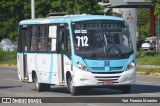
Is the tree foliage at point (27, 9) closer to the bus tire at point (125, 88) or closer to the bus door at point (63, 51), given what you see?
the bus door at point (63, 51)

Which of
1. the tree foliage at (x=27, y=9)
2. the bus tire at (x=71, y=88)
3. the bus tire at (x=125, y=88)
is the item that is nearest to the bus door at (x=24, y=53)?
the bus tire at (x=71, y=88)

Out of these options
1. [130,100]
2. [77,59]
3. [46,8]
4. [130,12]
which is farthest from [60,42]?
[46,8]

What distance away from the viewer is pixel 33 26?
2683 cm

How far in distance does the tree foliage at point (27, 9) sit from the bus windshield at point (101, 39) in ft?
113

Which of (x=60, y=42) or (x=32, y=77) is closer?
(x=60, y=42)

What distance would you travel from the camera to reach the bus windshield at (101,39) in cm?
2297

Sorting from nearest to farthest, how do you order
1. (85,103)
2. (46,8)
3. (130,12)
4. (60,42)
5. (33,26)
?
1. (85,103)
2. (60,42)
3. (33,26)
4. (130,12)
5. (46,8)

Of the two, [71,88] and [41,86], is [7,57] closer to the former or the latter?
[41,86]

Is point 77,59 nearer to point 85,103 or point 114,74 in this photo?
point 114,74

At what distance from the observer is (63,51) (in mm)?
23953

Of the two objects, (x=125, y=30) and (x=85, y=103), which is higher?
(x=125, y=30)

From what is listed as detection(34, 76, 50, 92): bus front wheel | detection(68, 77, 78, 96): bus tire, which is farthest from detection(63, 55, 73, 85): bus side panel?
detection(34, 76, 50, 92): bus front wheel

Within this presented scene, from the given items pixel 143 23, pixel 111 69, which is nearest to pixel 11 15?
pixel 111 69

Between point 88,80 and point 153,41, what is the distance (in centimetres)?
6319
